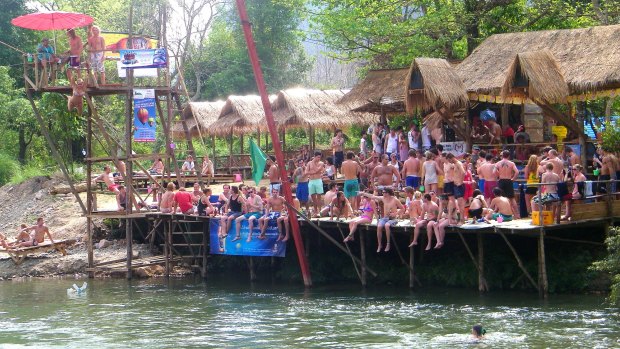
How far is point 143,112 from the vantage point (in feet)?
91.4

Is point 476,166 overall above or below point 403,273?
above

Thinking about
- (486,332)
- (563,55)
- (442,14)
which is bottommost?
(486,332)

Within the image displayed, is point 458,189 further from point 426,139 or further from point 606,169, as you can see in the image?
point 426,139

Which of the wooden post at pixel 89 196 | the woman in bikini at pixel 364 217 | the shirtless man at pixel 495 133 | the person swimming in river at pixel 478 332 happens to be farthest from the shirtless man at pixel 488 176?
the wooden post at pixel 89 196

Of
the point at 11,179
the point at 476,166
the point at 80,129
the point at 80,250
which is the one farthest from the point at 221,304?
the point at 11,179

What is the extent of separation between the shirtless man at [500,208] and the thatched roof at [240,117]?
14568mm

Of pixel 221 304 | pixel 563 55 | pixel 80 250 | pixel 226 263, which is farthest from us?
pixel 80 250

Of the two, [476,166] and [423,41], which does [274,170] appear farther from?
[423,41]

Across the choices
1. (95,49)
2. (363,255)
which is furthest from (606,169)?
(95,49)

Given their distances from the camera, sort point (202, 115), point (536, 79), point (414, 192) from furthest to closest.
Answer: point (202, 115) → point (414, 192) → point (536, 79)

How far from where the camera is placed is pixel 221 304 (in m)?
23.7

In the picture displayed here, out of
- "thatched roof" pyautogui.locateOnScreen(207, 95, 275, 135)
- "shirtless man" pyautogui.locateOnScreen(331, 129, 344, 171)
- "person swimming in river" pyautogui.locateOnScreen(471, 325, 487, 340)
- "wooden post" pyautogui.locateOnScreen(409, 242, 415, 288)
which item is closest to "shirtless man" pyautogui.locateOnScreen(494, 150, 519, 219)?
"wooden post" pyautogui.locateOnScreen(409, 242, 415, 288)

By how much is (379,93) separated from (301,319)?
11.0 m

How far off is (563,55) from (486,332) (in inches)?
386
